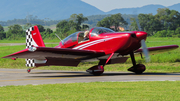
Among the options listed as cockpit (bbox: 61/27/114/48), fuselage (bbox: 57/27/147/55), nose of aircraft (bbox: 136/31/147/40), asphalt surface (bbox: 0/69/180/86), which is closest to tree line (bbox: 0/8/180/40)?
cockpit (bbox: 61/27/114/48)

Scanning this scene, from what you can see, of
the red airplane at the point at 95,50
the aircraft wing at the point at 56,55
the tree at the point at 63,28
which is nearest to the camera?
the aircraft wing at the point at 56,55

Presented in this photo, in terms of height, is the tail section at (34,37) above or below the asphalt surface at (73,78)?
above

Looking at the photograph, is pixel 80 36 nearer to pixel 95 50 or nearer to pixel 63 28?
pixel 95 50

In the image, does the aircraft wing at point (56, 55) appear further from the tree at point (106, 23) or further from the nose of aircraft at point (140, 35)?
the tree at point (106, 23)

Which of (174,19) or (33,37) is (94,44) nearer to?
(33,37)

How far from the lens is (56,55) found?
14680mm

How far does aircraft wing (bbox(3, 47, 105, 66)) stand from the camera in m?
13.4

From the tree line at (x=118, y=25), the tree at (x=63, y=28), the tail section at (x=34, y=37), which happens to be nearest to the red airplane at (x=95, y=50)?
the tail section at (x=34, y=37)

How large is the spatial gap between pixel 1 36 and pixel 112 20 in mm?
40308

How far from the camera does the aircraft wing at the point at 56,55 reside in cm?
1342

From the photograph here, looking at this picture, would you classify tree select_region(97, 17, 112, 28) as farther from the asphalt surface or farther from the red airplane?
the asphalt surface

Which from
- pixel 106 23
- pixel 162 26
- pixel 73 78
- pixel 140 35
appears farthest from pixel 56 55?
pixel 162 26

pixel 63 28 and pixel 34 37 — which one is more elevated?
pixel 34 37

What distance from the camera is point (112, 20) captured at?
9106 cm
